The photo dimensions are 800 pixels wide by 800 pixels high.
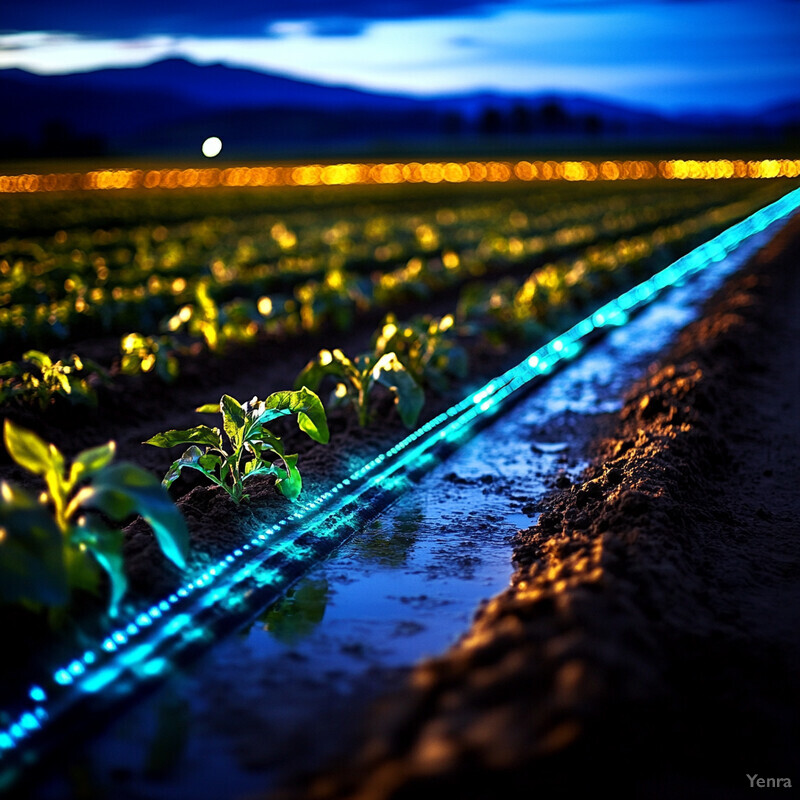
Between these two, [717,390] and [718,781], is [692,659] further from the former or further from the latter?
[717,390]

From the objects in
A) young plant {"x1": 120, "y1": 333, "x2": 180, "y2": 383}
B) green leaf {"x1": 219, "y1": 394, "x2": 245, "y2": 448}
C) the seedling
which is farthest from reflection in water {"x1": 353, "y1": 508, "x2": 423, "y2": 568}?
the seedling

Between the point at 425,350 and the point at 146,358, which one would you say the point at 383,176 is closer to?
the point at 146,358

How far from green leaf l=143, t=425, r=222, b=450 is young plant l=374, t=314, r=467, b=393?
1.86 m

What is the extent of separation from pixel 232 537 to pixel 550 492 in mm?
1568

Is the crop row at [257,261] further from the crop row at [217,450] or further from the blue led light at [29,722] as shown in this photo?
the blue led light at [29,722]

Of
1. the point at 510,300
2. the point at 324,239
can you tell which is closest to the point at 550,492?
the point at 510,300

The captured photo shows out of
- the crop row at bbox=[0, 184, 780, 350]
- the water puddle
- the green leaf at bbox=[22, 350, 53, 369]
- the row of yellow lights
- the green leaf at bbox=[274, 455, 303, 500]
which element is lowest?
the water puddle

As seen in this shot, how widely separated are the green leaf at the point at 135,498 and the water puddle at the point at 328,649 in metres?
0.44

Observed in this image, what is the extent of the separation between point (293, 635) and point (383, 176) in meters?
56.0

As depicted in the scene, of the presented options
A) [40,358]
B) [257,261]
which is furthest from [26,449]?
[257,261]

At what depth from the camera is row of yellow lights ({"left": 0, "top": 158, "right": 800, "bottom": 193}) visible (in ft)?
159

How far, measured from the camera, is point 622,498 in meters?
3.52

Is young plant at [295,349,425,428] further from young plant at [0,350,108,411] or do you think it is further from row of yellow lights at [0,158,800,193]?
row of yellow lights at [0,158,800,193]

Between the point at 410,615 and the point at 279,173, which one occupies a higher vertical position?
the point at 279,173
